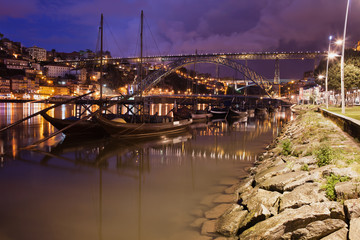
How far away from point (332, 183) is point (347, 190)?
0.53m

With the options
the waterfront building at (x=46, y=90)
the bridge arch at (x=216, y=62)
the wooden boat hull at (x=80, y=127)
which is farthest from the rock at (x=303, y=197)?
the waterfront building at (x=46, y=90)

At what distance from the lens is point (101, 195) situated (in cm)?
852

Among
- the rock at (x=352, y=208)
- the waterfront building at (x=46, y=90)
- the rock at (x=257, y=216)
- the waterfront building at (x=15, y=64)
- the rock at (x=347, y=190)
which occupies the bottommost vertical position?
the rock at (x=257, y=216)

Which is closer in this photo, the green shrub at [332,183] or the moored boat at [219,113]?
the green shrub at [332,183]

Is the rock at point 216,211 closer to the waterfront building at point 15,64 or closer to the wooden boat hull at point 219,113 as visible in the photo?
the wooden boat hull at point 219,113

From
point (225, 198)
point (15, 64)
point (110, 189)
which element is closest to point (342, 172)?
point (225, 198)

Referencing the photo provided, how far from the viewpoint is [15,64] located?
439 ft

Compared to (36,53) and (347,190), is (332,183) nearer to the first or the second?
(347,190)

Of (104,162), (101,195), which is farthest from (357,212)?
(104,162)

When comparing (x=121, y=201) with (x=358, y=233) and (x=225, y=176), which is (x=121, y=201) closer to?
(x=225, y=176)

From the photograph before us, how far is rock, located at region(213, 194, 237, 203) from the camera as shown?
7.65 meters

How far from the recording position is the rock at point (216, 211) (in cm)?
668

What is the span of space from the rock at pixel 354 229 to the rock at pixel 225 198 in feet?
13.0

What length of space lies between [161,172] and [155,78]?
66.0 meters
